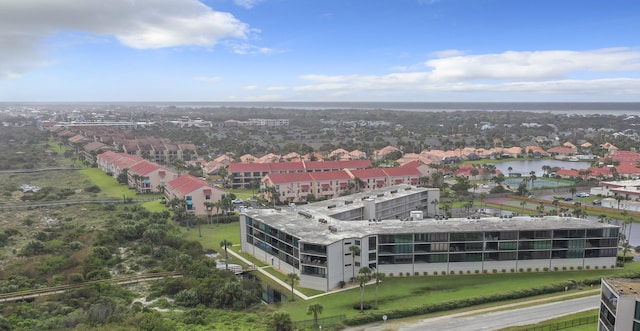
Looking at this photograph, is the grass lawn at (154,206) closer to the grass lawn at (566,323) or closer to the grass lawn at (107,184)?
the grass lawn at (107,184)

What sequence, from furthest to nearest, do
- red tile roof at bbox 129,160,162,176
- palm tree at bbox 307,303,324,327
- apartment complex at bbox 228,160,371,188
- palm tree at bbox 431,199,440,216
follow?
apartment complex at bbox 228,160,371,188, red tile roof at bbox 129,160,162,176, palm tree at bbox 431,199,440,216, palm tree at bbox 307,303,324,327

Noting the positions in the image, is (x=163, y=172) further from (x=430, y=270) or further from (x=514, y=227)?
(x=514, y=227)

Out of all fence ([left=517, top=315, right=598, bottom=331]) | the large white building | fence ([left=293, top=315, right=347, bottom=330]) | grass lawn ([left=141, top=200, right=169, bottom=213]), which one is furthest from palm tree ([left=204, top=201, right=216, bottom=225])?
fence ([left=517, top=315, right=598, bottom=331])

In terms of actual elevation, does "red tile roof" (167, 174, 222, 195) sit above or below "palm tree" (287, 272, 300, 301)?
above

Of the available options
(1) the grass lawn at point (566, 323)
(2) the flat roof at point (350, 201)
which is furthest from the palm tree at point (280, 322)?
(2) the flat roof at point (350, 201)

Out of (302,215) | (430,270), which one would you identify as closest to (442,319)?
(430,270)

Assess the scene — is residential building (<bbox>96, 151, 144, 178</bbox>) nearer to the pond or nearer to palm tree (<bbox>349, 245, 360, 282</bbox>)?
palm tree (<bbox>349, 245, 360, 282</bbox>)
